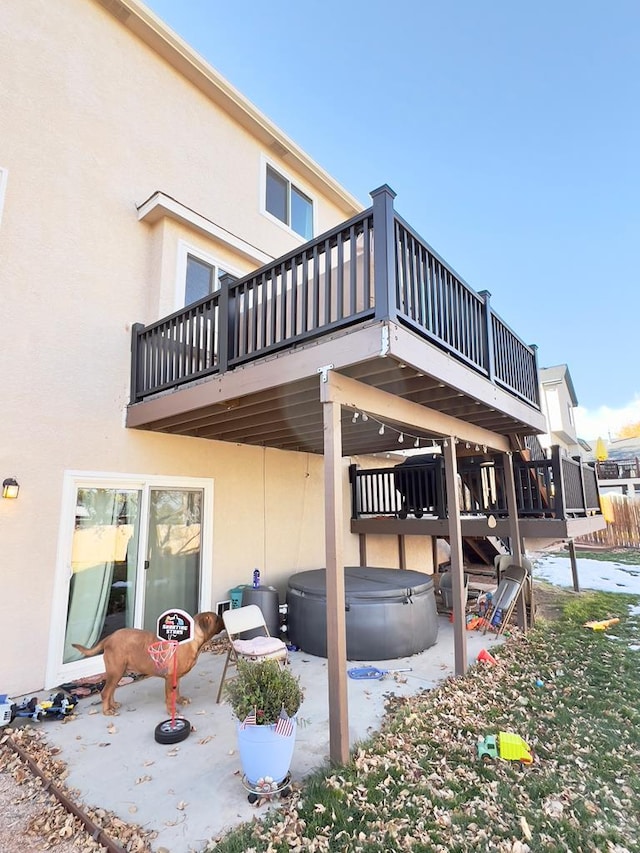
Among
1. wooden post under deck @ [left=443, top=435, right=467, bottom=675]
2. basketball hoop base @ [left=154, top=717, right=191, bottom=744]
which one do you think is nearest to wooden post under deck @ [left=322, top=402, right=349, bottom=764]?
basketball hoop base @ [left=154, top=717, right=191, bottom=744]

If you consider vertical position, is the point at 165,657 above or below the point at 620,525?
below

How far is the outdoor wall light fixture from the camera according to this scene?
445 centimetres

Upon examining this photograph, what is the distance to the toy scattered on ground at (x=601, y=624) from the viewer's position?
705 cm

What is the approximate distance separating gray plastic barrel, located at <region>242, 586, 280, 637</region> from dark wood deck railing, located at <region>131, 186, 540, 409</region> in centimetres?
308

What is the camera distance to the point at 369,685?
4844 mm

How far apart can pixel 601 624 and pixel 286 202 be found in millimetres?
9540

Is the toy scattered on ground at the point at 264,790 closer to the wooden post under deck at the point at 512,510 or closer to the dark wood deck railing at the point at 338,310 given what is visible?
the dark wood deck railing at the point at 338,310

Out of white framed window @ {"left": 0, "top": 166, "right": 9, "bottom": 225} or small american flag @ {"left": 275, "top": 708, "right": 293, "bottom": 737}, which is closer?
small american flag @ {"left": 275, "top": 708, "right": 293, "bottom": 737}

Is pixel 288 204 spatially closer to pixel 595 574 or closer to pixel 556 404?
pixel 595 574

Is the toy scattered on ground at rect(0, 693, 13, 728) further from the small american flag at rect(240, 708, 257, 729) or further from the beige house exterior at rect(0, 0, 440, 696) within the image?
the small american flag at rect(240, 708, 257, 729)

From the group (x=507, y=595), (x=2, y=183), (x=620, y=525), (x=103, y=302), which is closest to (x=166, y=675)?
(x=103, y=302)

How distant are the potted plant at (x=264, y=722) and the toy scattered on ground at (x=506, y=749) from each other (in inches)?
61.4

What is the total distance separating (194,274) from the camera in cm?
689

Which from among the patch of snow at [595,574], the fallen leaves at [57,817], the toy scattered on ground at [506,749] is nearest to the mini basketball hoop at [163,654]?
the fallen leaves at [57,817]
